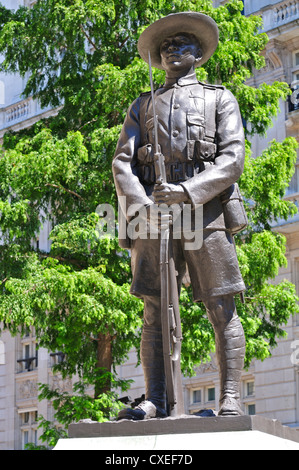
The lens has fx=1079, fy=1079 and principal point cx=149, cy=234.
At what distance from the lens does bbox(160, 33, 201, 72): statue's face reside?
747 centimetres

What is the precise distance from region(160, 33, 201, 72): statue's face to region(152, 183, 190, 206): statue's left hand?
41.0 inches

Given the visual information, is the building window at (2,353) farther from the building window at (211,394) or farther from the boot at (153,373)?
the boot at (153,373)

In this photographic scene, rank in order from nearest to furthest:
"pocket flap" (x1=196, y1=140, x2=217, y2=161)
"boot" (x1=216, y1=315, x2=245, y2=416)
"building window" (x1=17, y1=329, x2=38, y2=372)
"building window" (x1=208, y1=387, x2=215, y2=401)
→ "boot" (x1=216, y1=315, x2=245, y2=416) < "pocket flap" (x1=196, y1=140, x2=217, y2=161) < "building window" (x1=208, y1=387, x2=215, y2=401) < "building window" (x1=17, y1=329, x2=38, y2=372)

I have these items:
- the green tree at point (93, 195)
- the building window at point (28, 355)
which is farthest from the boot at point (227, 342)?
the building window at point (28, 355)

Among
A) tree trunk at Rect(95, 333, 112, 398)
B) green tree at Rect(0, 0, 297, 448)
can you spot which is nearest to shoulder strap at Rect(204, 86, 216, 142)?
green tree at Rect(0, 0, 297, 448)

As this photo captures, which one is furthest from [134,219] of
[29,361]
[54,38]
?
[29,361]

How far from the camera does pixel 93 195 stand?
17734mm

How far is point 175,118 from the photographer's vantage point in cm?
729

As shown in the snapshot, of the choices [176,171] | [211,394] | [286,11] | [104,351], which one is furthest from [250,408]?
[176,171]

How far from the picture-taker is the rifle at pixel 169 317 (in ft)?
22.3

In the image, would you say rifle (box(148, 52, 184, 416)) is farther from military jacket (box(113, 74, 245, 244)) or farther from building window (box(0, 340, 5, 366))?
building window (box(0, 340, 5, 366))

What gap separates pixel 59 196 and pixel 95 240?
182 cm

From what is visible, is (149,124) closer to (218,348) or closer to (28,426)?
(218,348)

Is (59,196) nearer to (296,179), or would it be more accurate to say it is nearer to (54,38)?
(54,38)
